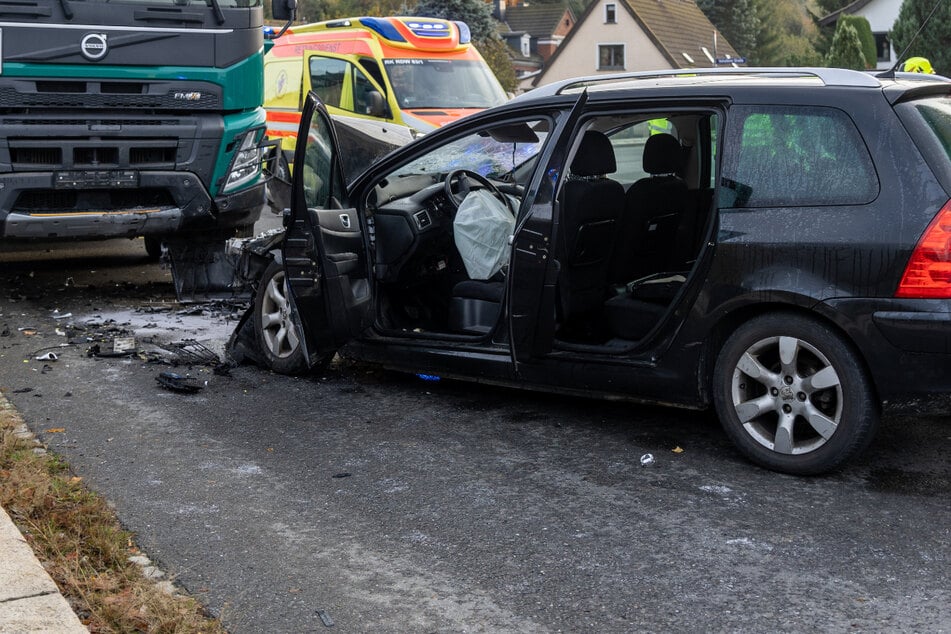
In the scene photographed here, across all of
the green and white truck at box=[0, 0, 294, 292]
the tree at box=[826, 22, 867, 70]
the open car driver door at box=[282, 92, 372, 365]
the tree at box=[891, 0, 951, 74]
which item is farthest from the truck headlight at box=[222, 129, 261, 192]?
the tree at box=[891, 0, 951, 74]

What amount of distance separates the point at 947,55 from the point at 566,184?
35.2 metres

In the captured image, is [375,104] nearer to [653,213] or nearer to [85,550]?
[653,213]

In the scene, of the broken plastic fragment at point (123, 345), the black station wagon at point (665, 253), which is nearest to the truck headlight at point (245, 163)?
the broken plastic fragment at point (123, 345)

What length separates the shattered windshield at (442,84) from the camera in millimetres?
14500

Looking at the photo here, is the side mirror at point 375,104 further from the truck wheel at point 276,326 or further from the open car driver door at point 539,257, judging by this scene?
the open car driver door at point 539,257

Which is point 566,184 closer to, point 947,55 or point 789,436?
point 789,436

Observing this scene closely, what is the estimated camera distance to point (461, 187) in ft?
22.0

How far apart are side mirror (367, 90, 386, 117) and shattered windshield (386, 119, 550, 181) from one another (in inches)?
272

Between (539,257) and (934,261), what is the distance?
68.6 inches

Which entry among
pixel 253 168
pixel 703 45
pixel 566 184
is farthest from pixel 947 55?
pixel 566 184

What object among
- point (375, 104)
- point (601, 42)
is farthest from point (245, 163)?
point (601, 42)

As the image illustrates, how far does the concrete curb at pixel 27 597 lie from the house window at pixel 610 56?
61.9 m

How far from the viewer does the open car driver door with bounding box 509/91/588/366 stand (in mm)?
5461

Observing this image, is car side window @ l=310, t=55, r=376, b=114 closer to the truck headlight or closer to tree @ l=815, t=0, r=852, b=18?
the truck headlight
